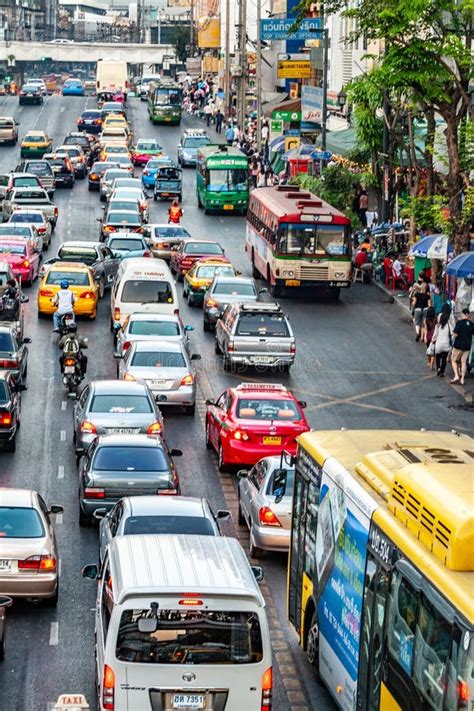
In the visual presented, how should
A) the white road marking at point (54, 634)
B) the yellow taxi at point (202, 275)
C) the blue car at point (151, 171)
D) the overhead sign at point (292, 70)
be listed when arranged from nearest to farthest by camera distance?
the white road marking at point (54, 634) < the yellow taxi at point (202, 275) < the blue car at point (151, 171) < the overhead sign at point (292, 70)

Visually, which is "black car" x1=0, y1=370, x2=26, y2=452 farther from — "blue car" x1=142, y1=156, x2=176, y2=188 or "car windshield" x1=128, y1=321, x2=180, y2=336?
"blue car" x1=142, y1=156, x2=176, y2=188

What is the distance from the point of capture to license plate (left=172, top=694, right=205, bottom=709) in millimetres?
13383

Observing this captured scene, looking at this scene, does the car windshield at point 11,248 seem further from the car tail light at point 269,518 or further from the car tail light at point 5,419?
the car tail light at point 269,518

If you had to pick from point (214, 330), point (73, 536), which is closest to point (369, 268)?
point (214, 330)

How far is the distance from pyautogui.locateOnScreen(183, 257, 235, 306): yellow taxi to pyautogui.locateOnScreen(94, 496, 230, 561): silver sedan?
25729 mm

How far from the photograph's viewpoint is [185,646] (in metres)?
13.4

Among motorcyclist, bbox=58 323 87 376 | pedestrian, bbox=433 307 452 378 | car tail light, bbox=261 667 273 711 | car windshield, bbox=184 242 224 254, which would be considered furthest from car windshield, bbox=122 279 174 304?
car tail light, bbox=261 667 273 711

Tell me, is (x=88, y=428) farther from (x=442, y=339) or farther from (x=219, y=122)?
(x=219, y=122)

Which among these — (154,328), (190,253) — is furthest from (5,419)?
(190,253)

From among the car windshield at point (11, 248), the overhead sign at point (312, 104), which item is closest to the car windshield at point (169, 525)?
the car windshield at point (11, 248)

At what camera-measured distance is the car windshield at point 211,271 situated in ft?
149

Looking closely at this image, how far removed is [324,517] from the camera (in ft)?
51.9

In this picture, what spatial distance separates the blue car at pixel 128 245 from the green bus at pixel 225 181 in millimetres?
16418

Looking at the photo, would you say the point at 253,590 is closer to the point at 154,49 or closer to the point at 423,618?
the point at 423,618
